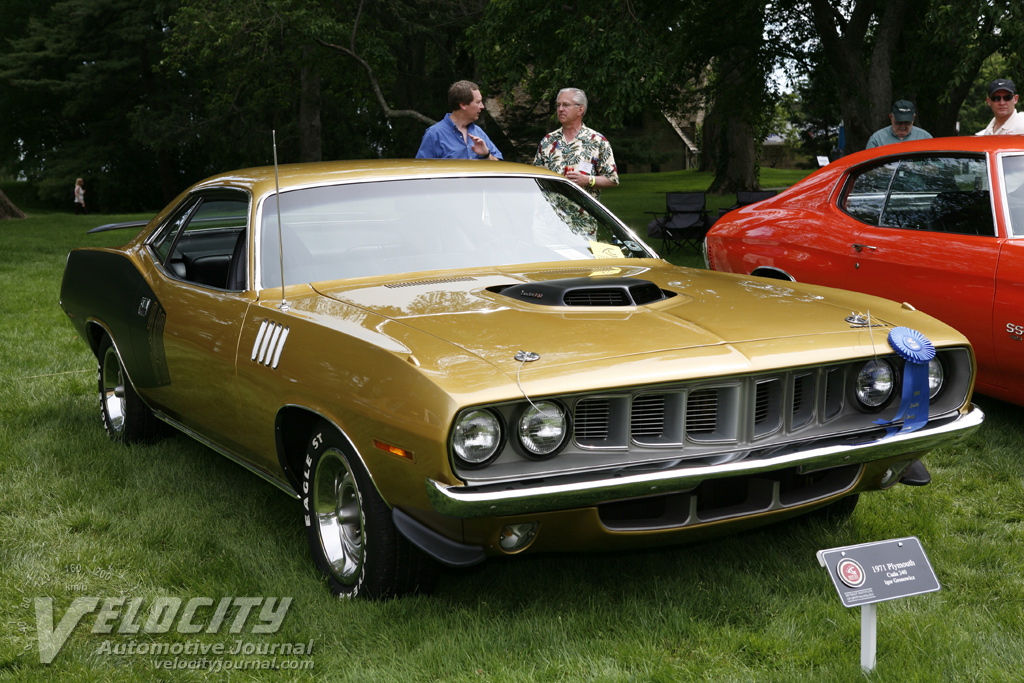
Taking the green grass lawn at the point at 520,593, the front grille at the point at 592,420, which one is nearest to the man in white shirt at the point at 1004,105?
the green grass lawn at the point at 520,593

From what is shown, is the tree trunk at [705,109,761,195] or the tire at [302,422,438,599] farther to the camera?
the tree trunk at [705,109,761,195]

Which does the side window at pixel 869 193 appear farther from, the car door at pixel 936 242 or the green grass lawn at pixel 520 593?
the green grass lawn at pixel 520 593

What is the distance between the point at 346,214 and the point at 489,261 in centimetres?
63

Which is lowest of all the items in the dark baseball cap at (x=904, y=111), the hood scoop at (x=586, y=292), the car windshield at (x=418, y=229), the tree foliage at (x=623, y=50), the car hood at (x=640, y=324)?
the car hood at (x=640, y=324)

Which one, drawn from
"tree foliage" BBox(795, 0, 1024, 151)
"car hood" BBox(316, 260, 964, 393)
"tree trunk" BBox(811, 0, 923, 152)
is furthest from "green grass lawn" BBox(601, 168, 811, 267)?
"car hood" BBox(316, 260, 964, 393)

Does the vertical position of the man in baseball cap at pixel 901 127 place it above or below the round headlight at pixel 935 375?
above

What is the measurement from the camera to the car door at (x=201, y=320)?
12.8 ft

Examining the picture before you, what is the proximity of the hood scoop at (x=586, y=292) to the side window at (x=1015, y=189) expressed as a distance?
96.3 inches

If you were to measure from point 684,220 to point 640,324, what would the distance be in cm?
1256

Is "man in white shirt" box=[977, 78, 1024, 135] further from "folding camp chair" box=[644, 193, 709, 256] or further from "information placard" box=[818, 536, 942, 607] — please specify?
"folding camp chair" box=[644, 193, 709, 256]

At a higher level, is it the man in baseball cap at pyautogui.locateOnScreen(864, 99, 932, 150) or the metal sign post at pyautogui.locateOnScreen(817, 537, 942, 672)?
the man in baseball cap at pyautogui.locateOnScreen(864, 99, 932, 150)

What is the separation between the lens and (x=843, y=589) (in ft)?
8.37

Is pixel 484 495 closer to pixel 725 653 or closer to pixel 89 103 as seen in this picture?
pixel 725 653

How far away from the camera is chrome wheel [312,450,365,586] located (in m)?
3.31
